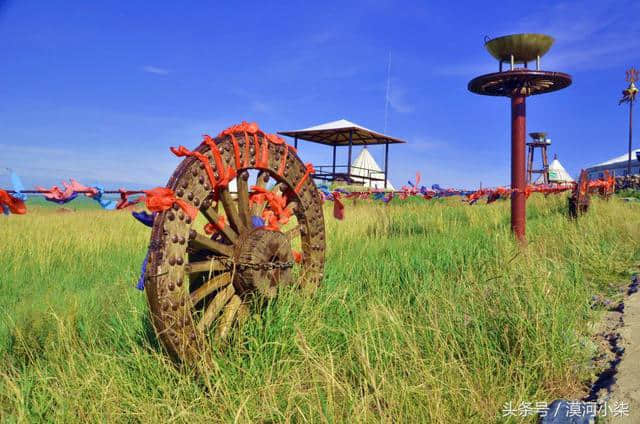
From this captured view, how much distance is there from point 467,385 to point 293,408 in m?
0.91

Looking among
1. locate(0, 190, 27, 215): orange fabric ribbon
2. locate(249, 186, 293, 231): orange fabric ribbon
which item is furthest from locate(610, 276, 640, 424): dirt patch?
locate(0, 190, 27, 215): orange fabric ribbon

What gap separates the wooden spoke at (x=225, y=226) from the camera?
279cm

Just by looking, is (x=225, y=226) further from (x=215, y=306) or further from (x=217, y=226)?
(x=215, y=306)

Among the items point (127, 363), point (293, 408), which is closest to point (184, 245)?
point (127, 363)

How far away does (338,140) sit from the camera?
86.7ft

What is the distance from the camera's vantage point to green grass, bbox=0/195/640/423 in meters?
2.28

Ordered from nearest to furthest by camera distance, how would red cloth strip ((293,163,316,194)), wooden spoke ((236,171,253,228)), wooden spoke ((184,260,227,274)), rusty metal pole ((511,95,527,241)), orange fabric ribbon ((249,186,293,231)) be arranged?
wooden spoke ((184,260,227,274))
wooden spoke ((236,171,253,228))
orange fabric ribbon ((249,186,293,231))
red cloth strip ((293,163,316,194))
rusty metal pole ((511,95,527,241))

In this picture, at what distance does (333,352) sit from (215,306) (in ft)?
2.49

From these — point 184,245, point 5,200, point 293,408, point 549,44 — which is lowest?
point 293,408

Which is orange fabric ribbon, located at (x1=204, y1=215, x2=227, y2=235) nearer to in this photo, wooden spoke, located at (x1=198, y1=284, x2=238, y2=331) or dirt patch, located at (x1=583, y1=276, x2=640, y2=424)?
wooden spoke, located at (x1=198, y1=284, x2=238, y2=331)

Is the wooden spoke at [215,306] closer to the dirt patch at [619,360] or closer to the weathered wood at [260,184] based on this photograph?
the weathered wood at [260,184]

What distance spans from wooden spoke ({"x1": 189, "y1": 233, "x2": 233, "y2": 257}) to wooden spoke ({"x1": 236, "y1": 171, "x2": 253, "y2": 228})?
0.23 meters

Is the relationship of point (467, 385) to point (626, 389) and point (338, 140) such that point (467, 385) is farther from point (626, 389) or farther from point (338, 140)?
point (338, 140)

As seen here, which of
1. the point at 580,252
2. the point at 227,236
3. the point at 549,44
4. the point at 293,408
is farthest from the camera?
the point at 549,44
